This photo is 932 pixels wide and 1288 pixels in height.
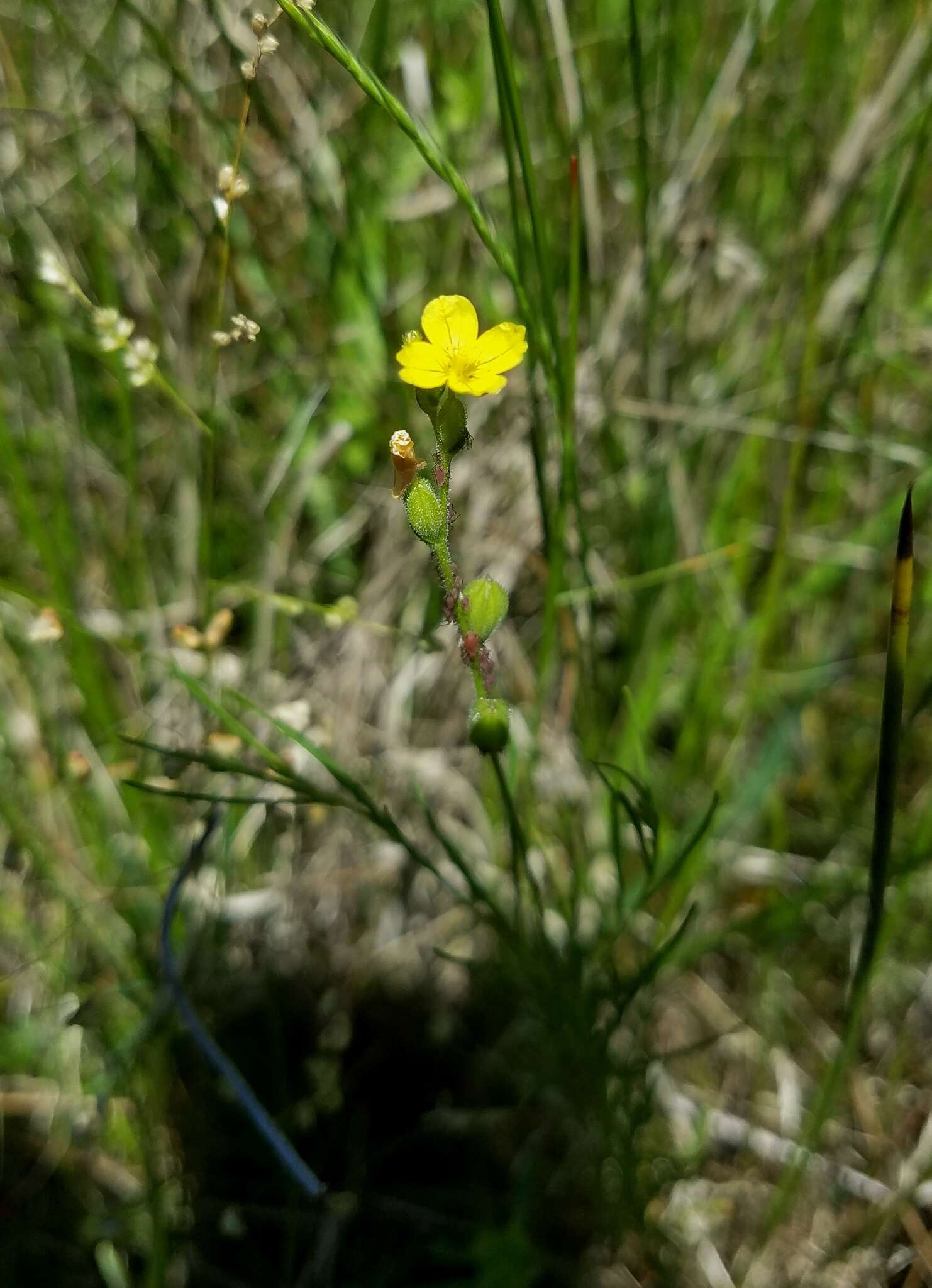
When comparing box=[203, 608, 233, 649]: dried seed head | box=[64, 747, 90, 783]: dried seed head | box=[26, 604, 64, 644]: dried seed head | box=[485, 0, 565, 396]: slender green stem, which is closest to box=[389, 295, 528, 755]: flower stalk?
box=[485, 0, 565, 396]: slender green stem

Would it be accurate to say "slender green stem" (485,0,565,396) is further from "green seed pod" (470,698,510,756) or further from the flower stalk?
"green seed pod" (470,698,510,756)

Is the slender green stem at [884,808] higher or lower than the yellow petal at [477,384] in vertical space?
lower

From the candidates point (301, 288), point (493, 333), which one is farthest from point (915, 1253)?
point (301, 288)

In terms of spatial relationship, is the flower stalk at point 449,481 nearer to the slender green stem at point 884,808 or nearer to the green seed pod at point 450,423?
the green seed pod at point 450,423

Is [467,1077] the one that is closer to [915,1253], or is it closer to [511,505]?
[915,1253]

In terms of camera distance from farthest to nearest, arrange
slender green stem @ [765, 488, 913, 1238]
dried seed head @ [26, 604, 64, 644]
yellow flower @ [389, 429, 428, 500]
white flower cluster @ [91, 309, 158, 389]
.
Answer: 1. dried seed head @ [26, 604, 64, 644]
2. white flower cluster @ [91, 309, 158, 389]
3. yellow flower @ [389, 429, 428, 500]
4. slender green stem @ [765, 488, 913, 1238]

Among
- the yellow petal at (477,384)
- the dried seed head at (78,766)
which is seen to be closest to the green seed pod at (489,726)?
the yellow petal at (477,384)
